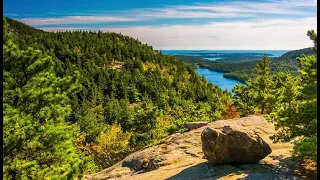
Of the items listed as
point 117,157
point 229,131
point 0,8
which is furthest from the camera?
point 117,157

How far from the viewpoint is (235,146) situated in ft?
72.0

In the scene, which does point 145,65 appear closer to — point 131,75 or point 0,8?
point 131,75

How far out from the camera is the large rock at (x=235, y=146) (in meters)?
21.7

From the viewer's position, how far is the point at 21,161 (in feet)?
54.6

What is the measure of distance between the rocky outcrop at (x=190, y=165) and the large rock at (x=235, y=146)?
45cm

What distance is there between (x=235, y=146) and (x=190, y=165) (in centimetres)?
432

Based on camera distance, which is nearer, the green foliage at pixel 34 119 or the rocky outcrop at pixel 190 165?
the green foliage at pixel 34 119

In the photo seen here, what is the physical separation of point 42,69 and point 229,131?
12788 millimetres

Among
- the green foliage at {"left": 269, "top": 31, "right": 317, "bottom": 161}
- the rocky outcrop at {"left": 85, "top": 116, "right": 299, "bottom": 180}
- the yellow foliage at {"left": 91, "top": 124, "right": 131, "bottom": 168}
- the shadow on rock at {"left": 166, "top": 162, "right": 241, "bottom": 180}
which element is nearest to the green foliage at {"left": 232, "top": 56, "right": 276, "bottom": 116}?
the rocky outcrop at {"left": 85, "top": 116, "right": 299, "bottom": 180}

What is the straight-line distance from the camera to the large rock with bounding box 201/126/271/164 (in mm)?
21719

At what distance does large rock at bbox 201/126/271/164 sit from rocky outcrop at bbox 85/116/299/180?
452mm

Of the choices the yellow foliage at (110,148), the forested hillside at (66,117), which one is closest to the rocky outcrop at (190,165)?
the forested hillside at (66,117)

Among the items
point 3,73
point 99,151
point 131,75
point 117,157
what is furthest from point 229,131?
point 131,75

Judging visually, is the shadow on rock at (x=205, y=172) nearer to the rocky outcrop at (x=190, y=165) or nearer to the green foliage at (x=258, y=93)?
the rocky outcrop at (x=190, y=165)
